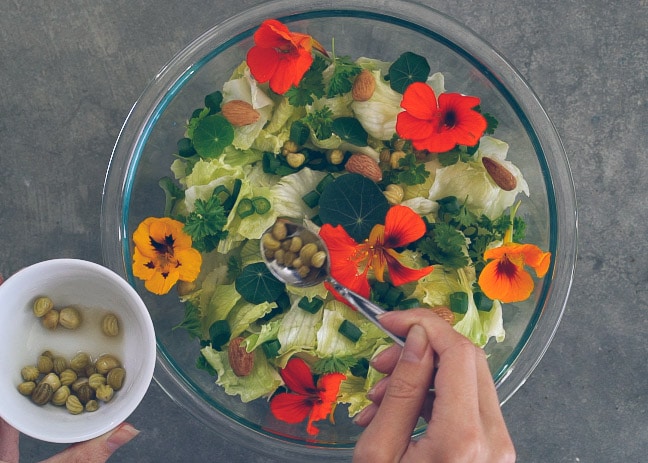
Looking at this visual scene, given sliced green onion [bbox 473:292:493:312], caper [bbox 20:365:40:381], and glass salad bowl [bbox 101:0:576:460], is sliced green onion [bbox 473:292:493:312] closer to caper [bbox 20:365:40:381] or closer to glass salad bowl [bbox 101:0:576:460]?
glass salad bowl [bbox 101:0:576:460]

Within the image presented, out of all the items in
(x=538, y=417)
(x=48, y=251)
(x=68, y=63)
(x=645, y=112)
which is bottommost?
(x=48, y=251)

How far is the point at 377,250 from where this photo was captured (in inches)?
34.2

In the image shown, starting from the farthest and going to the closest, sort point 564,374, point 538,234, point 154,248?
point 564,374 → point 538,234 → point 154,248

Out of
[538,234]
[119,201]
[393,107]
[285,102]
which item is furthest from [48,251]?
[538,234]

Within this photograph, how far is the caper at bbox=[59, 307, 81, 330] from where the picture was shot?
0.86 m

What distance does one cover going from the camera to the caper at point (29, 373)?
0.84m

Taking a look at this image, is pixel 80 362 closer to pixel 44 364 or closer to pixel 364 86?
pixel 44 364

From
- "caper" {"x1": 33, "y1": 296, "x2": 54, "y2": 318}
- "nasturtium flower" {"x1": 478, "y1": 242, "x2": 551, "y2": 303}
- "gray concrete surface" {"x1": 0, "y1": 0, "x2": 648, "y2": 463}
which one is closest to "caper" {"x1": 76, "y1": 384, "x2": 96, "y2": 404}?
"caper" {"x1": 33, "y1": 296, "x2": 54, "y2": 318}

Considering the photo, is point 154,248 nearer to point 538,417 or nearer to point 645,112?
point 538,417

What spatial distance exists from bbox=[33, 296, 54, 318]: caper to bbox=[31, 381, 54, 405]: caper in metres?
0.09

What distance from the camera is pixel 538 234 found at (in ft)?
3.22

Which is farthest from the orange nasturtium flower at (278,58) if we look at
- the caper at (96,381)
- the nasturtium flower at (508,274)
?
the caper at (96,381)

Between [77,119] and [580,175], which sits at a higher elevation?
[580,175]

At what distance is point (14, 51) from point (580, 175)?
3.09 ft
